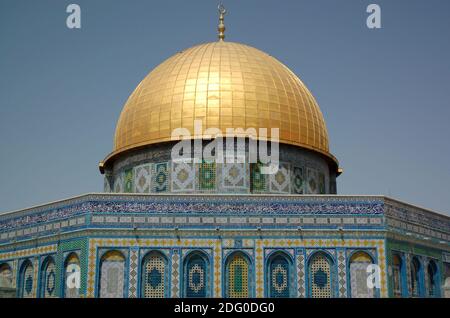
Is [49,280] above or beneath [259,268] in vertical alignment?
beneath

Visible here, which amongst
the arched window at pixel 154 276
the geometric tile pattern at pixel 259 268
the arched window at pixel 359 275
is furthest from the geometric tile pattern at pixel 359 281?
the arched window at pixel 154 276

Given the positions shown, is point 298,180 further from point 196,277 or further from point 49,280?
point 49,280

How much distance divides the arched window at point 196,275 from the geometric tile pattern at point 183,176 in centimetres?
318

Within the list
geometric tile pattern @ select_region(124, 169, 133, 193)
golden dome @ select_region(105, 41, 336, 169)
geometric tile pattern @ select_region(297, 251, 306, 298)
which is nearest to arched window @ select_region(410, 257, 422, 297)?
geometric tile pattern @ select_region(297, 251, 306, 298)

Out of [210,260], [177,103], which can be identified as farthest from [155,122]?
[210,260]

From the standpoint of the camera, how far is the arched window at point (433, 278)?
66.4 ft

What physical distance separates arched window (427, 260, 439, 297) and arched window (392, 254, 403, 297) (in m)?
1.82

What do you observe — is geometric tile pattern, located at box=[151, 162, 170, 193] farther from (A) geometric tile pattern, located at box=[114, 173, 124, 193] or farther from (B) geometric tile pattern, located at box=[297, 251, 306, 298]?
(B) geometric tile pattern, located at box=[297, 251, 306, 298]

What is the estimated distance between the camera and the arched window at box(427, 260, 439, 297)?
66.4ft

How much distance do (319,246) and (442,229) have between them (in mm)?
5095

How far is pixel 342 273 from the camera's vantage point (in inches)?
709

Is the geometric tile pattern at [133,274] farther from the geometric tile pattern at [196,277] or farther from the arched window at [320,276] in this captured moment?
the arched window at [320,276]

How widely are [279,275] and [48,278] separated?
245 inches

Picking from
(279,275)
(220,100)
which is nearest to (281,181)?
(220,100)
